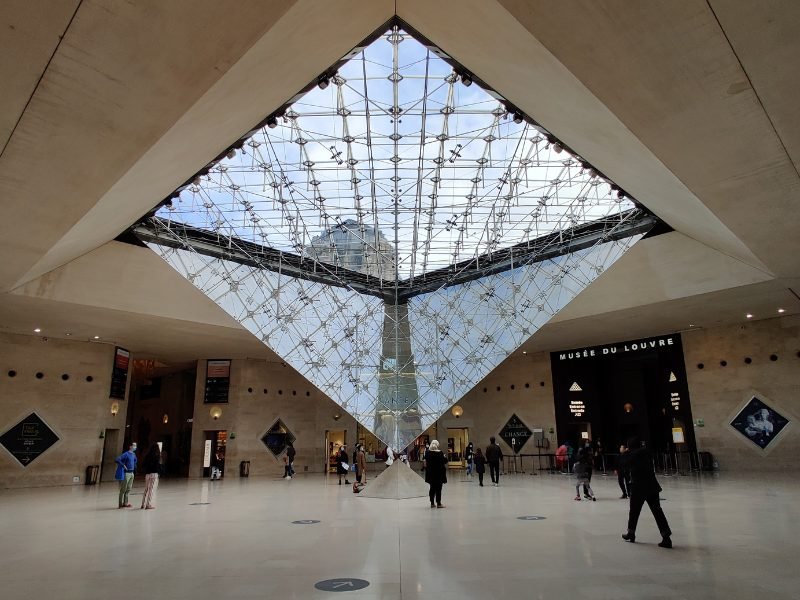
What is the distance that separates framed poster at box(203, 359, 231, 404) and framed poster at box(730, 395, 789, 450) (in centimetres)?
2040

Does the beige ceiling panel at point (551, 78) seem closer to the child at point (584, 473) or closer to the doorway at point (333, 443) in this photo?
the child at point (584, 473)

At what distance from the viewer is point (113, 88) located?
5.84 meters

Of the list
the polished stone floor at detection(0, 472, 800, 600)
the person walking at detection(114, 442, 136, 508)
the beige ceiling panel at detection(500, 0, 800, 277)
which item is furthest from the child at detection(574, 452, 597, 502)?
the person walking at detection(114, 442, 136, 508)

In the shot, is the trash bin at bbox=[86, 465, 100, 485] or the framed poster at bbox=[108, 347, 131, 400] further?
the framed poster at bbox=[108, 347, 131, 400]

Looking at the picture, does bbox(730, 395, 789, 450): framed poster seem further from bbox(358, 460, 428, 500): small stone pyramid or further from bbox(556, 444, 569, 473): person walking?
bbox(358, 460, 428, 500): small stone pyramid

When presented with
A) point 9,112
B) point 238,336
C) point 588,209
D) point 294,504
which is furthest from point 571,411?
point 9,112

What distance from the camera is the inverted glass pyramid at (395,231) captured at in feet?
37.0

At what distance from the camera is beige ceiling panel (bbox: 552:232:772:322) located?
14312 mm

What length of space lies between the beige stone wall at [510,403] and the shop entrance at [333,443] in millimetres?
4891

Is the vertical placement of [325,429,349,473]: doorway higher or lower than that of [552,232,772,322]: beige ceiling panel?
lower

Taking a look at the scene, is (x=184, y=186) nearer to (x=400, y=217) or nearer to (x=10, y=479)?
(x=400, y=217)

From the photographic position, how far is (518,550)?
5789mm

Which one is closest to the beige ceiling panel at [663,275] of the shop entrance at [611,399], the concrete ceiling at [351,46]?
the concrete ceiling at [351,46]

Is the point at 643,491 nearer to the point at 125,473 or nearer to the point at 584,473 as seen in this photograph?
the point at 584,473
